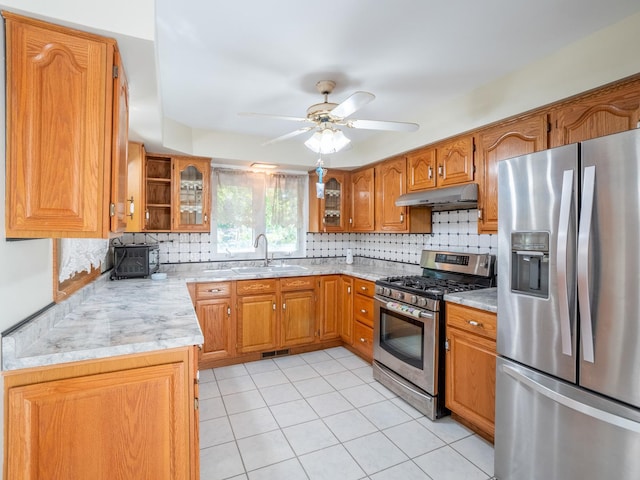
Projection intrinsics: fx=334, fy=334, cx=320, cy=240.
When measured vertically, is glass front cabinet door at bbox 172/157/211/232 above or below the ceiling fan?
below

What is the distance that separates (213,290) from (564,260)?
110 inches

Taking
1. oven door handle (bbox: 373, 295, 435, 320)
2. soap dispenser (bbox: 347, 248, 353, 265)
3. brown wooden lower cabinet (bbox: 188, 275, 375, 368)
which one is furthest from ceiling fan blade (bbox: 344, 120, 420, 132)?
soap dispenser (bbox: 347, 248, 353, 265)

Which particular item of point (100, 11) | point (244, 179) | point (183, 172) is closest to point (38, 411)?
point (100, 11)

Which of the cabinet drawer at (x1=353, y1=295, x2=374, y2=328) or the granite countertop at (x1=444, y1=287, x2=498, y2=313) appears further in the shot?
the cabinet drawer at (x1=353, y1=295, x2=374, y2=328)

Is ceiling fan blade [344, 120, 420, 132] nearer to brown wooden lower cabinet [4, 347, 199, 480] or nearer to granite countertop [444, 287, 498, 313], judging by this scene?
granite countertop [444, 287, 498, 313]

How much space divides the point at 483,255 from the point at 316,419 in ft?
5.97

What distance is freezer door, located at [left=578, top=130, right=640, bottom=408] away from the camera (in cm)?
127

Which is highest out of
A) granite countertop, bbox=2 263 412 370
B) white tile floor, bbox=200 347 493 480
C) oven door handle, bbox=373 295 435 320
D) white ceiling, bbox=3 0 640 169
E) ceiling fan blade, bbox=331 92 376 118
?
white ceiling, bbox=3 0 640 169

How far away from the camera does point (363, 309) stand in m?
3.41

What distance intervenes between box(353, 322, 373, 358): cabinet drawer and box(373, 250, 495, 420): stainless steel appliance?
24cm

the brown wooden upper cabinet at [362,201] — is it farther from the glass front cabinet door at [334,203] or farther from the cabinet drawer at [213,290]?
the cabinet drawer at [213,290]

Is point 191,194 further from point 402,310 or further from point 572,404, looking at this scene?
point 572,404

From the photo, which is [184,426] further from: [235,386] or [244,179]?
[244,179]

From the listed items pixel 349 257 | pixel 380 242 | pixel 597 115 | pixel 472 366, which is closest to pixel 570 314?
pixel 472 366
